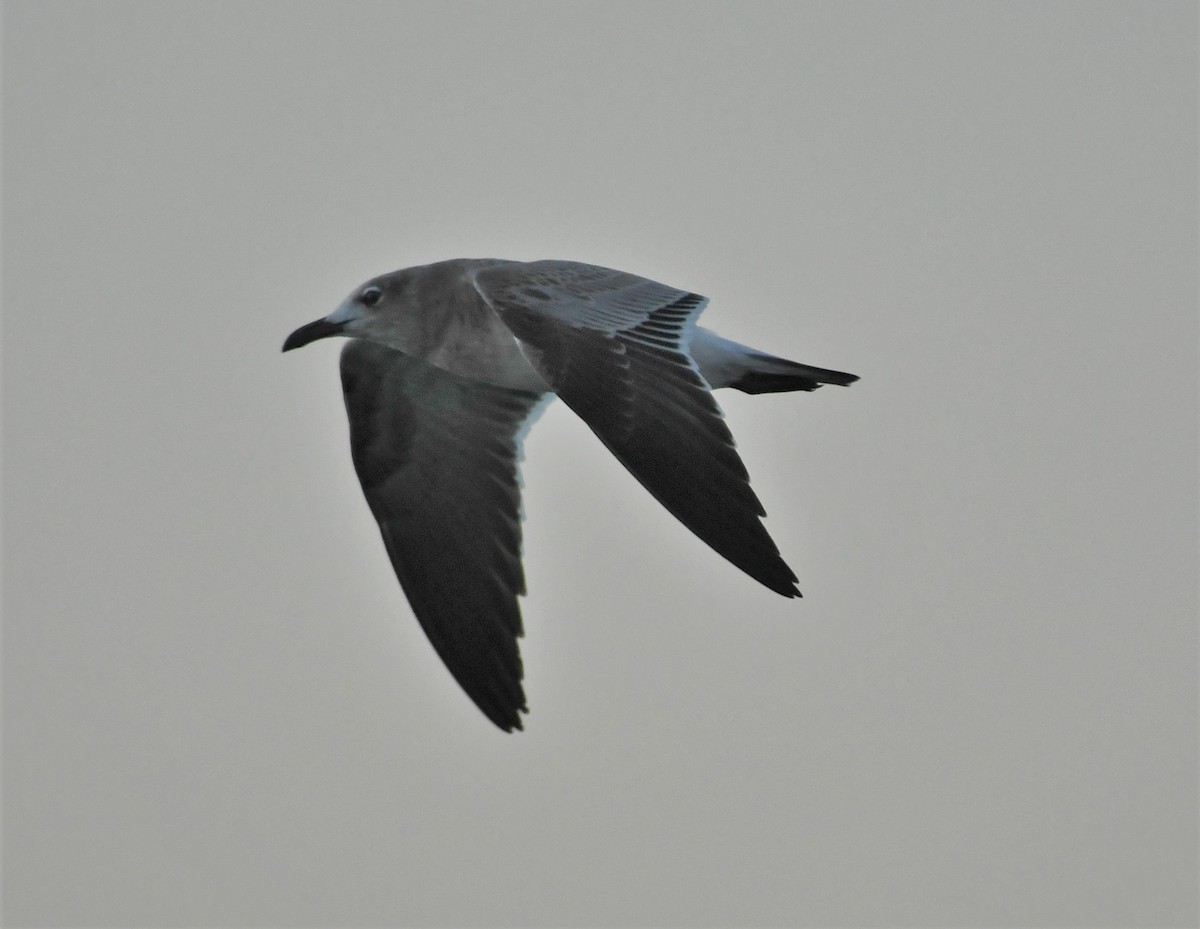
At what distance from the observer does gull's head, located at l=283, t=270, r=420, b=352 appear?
9391 millimetres

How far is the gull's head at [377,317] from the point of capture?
9.39 metres

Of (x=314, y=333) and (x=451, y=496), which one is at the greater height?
(x=314, y=333)

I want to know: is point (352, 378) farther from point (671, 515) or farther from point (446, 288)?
point (671, 515)

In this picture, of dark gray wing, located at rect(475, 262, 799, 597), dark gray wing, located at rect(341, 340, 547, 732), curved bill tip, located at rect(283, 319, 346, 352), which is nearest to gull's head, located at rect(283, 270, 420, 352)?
curved bill tip, located at rect(283, 319, 346, 352)

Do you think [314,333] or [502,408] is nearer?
[314,333]

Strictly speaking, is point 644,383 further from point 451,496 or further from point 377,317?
point 451,496

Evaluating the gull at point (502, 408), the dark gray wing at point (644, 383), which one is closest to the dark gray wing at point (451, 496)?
the gull at point (502, 408)

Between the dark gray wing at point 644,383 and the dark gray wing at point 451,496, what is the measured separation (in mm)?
1311

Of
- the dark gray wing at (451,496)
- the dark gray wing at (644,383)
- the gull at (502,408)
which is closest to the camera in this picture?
the dark gray wing at (644,383)

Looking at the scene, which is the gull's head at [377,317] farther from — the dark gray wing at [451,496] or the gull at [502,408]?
the dark gray wing at [451,496]

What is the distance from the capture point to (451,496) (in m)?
10.1

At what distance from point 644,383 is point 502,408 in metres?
2.62

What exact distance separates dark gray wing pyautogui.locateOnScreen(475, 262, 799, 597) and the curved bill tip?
93cm

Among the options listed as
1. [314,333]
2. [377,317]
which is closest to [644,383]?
[377,317]
